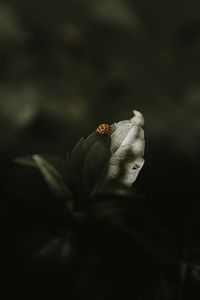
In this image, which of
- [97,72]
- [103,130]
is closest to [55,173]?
[103,130]

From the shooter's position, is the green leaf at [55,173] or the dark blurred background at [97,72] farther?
the dark blurred background at [97,72]

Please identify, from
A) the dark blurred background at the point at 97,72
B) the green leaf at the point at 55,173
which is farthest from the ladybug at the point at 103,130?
the dark blurred background at the point at 97,72

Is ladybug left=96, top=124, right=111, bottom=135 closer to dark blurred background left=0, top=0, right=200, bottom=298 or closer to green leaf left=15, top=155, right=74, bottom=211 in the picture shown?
green leaf left=15, top=155, right=74, bottom=211

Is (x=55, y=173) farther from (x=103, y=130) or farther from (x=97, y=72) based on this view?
(x=97, y=72)

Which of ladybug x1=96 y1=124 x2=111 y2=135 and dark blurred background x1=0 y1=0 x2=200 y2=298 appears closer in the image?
ladybug x1=96 y1=124 x2=111 y2=135

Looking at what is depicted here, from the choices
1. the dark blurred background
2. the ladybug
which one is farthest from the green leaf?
the dark blurred background

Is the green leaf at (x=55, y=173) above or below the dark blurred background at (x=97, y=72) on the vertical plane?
below

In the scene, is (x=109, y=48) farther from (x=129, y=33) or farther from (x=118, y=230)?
(x=118, y=230)

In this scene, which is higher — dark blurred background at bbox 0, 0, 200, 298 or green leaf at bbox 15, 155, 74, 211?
dark blurred background at bbox 0, 0, 200, 298

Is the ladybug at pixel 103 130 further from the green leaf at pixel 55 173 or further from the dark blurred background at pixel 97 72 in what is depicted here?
the dark blurred background at pixel 97 72
